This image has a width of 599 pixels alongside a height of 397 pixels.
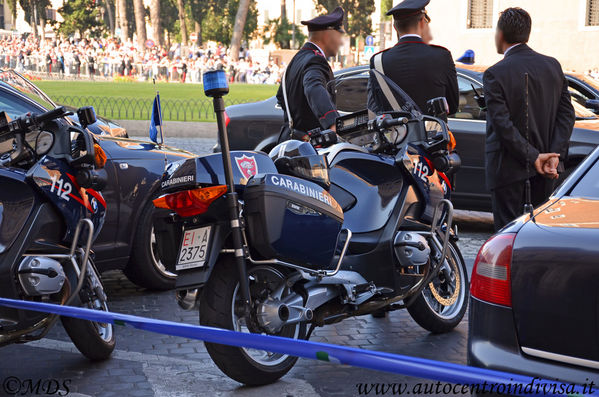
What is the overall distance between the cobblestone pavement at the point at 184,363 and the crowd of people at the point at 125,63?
48814 mm

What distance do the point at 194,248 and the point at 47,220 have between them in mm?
729

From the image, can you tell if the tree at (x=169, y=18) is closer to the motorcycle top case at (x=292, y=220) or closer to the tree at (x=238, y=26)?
the tree at (x=238, y=26)

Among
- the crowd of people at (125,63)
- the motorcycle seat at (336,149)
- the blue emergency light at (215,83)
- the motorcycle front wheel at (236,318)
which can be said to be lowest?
the crowd of people at (125,63)

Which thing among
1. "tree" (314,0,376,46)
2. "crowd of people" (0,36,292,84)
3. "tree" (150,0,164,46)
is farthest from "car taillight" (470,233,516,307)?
"tree" (314,0,376,46)

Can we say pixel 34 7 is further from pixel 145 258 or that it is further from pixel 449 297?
pixel 449 297

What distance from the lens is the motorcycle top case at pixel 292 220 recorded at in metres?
4.16

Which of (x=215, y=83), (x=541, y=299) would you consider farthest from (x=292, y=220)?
(x=541, y=299)

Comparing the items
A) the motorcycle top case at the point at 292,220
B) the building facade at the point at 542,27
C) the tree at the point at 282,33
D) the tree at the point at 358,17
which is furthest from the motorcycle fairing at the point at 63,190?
the tree at the point at 358,17

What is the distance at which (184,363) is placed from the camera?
4820 millimetres

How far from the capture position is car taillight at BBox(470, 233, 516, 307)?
3.13m

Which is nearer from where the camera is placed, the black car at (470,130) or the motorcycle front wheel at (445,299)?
the motorcycle front wheel at (445,299)

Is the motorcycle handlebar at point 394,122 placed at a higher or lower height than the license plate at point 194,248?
higher

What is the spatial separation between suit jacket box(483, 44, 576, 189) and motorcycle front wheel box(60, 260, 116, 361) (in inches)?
99.1

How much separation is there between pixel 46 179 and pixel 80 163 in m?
0.22
